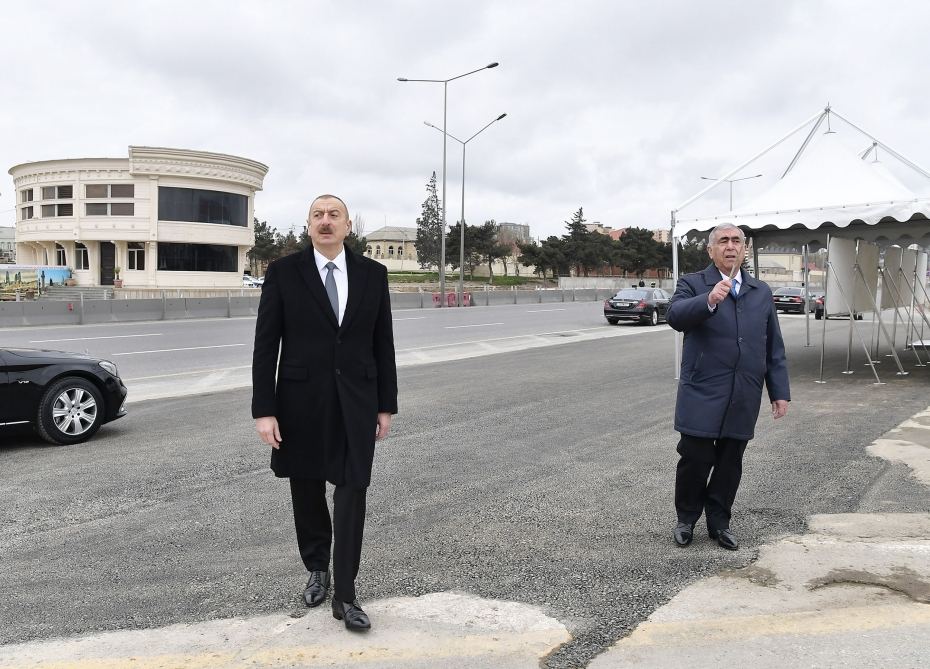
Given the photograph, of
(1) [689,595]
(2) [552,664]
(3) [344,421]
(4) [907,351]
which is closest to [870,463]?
(1) [689,595]

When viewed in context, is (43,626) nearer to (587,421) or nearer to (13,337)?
(587,421)

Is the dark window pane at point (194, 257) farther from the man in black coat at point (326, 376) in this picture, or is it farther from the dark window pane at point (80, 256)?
the man in black coat at point (326, 376)

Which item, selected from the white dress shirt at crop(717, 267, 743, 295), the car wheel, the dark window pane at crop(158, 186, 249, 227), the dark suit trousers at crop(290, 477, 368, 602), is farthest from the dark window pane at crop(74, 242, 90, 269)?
the white dress shirt at crop(717, 267, 743, 295)

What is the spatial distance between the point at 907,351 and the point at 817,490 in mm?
13707

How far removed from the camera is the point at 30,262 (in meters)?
60.4

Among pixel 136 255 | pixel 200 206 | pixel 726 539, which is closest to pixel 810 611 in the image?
pixel 726 539

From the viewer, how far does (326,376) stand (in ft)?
11.4

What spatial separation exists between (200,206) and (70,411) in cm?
5109

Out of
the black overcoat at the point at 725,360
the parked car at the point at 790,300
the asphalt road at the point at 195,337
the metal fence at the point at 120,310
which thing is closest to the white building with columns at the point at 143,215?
the metal fence at the point at 120,310

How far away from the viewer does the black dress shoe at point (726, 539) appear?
4.53 meters

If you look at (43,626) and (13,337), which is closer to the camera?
(43,626)

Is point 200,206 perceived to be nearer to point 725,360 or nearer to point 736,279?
point 736,279

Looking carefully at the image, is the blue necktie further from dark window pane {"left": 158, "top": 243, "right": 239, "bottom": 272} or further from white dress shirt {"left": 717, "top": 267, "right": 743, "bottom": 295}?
dark window pane {"left": 158, "top": 243, "right": 239, "bottom": 272}

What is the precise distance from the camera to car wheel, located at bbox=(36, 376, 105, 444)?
734cm
